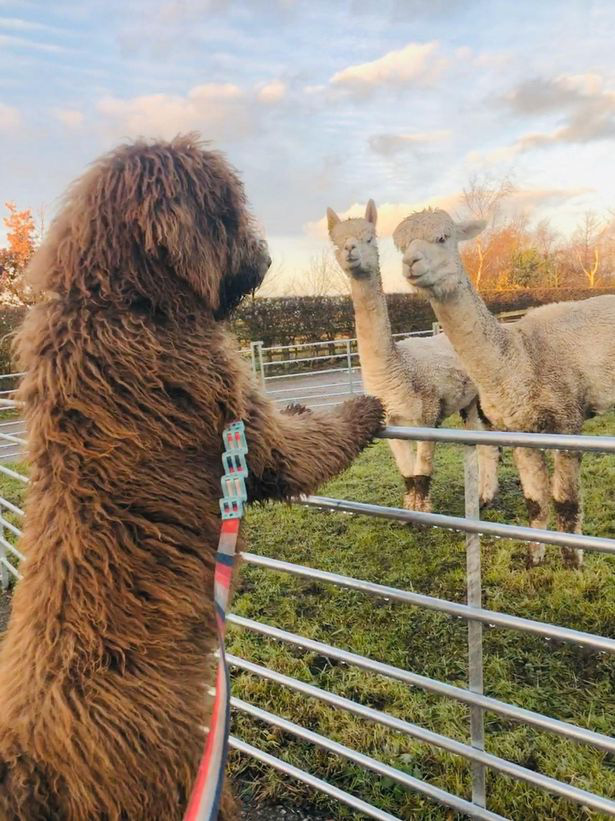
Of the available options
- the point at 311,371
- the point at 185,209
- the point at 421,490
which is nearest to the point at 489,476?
the point at 421,490

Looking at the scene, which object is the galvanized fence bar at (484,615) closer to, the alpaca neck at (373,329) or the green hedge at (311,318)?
the alpaca neck at (373,329)

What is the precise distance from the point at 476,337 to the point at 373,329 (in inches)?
51.3

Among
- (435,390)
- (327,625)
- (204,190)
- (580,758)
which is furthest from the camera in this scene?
(435,390)

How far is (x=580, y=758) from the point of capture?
240 centimetres

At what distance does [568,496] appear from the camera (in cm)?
420

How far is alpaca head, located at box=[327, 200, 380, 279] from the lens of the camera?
A: 5.39 m

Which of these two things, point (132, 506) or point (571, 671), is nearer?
point (132, 506)

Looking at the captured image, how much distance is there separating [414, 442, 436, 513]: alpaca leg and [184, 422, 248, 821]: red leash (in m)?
3.96

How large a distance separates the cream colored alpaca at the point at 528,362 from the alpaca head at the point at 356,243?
0.79m

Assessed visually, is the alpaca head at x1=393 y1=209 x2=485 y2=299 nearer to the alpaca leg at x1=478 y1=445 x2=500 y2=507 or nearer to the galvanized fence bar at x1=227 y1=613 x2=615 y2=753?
the alpaca leg at x1=478 y1=445 x2=500 y2=507

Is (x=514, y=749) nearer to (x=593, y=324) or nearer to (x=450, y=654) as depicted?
(x=450, y=654)

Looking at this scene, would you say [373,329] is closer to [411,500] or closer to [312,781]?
[411,500]

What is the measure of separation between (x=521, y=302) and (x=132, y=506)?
23686mm

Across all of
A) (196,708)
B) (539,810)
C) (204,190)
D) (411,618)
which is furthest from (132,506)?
(411,618)
